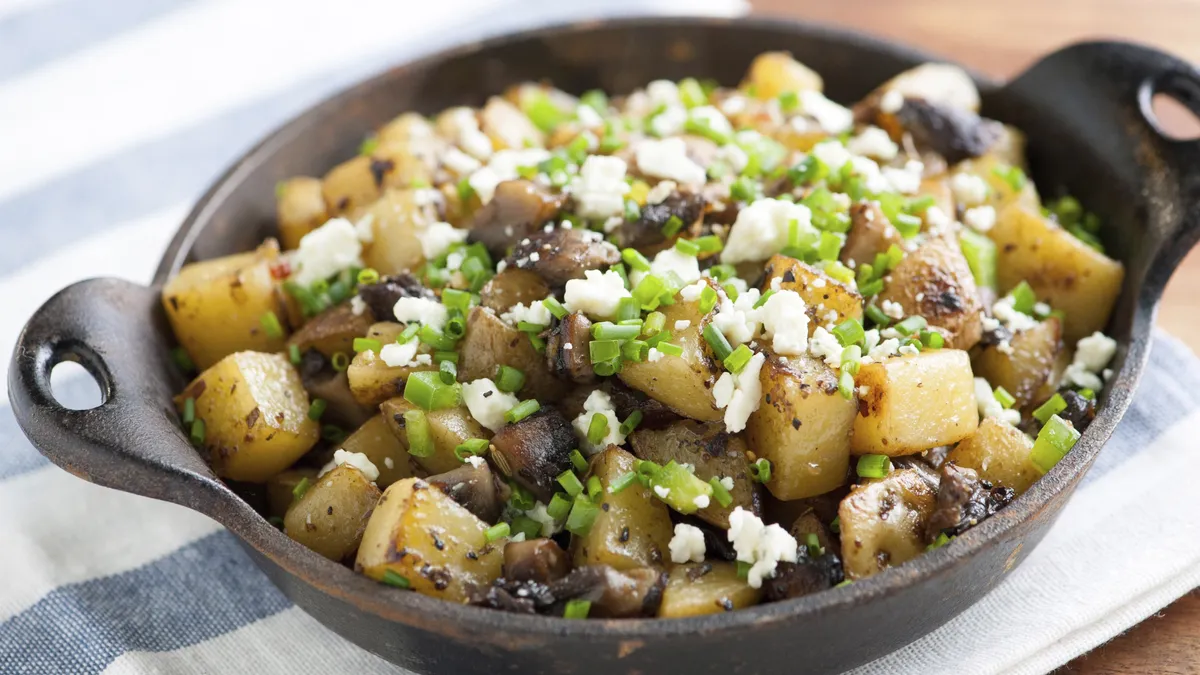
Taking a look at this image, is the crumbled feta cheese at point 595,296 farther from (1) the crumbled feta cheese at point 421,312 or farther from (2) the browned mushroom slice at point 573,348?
(1) the crumbled feta cheese at point 421,312

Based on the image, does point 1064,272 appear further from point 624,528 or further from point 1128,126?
point 624,528

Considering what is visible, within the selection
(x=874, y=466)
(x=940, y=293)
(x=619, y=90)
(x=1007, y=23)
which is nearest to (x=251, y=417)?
(x=874, y=466)

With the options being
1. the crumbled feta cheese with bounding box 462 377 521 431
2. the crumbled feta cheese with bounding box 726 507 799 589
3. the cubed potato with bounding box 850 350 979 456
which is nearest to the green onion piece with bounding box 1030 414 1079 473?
the cubed potato with bounding box 850 350 979 456

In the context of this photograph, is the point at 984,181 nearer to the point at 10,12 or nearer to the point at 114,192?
the point at 114,192

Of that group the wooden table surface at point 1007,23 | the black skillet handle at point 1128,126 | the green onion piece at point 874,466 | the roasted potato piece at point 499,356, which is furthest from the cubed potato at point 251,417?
the wooden table surface at point 1007,23

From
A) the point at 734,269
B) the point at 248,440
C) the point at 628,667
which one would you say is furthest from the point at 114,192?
the point at 628,667
